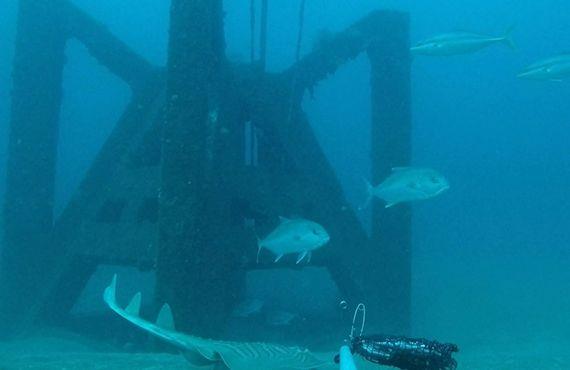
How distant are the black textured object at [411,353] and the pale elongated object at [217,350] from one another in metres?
0.69

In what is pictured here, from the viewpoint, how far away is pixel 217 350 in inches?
133

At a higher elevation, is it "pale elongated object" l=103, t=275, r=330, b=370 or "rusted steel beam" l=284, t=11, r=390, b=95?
"rusted steel beam" l=284, t=11, r=390, b=95

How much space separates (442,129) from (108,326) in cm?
9110

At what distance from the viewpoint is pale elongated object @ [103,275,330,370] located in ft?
10.7

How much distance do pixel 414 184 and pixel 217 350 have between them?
14.0 ft

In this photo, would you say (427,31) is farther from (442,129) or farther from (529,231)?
(529,231)

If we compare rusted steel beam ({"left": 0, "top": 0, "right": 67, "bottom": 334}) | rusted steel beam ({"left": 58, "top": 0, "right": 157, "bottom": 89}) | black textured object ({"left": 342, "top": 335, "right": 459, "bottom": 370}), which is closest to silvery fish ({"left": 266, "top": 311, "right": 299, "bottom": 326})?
rusted steel beam ({"left": 0, "top": 0, "right": 67, "bottom": 334})

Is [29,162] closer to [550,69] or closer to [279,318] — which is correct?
[279,318]

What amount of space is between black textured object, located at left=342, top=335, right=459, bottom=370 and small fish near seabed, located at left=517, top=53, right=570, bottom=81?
211 inches

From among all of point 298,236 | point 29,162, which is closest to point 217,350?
point 298,236

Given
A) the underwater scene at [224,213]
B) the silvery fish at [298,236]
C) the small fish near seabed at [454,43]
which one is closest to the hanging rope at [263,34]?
the underwater scene at [224,213]

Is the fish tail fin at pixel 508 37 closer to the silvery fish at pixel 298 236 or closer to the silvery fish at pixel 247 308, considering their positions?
the silvery fish at pixel 298 236

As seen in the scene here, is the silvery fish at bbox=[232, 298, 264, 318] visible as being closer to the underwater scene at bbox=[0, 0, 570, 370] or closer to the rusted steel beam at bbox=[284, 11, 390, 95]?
the underwater scene at bbox=[0, 0, 570, 370]

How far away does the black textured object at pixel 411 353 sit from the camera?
3.39 metres
